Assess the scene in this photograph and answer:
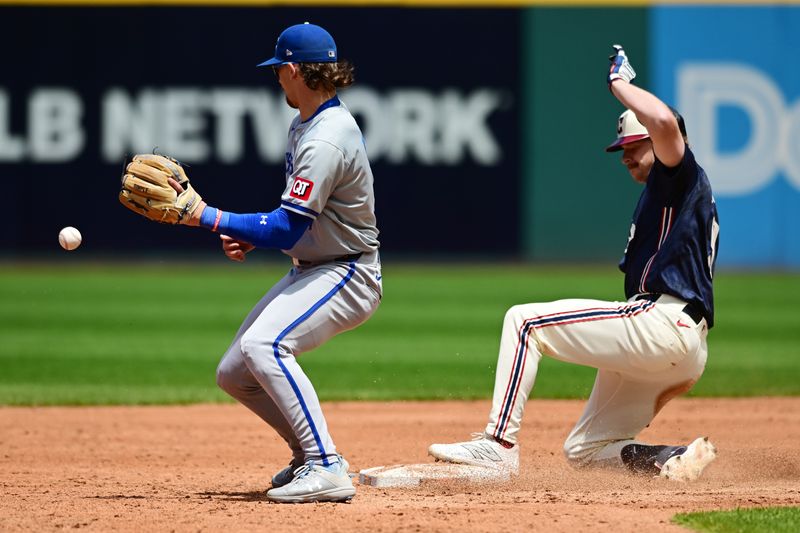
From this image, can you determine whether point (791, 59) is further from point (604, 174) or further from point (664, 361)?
point (664, 361)

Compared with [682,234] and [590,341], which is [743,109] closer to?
[682,234]

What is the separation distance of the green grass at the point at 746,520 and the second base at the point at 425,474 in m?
0.93

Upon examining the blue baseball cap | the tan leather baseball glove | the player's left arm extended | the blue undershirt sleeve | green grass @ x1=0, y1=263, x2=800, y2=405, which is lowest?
green grass @ x1=0, y1=263, x2=800, y2=405

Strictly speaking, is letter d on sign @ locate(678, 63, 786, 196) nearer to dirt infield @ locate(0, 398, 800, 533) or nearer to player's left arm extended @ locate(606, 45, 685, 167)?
dirt infield @ locate(0, 398, 800, 533)

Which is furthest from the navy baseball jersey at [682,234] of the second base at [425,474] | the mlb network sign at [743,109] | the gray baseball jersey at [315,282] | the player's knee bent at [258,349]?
the mlb network sign at [743,109]

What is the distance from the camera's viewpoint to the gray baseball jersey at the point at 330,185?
458cm

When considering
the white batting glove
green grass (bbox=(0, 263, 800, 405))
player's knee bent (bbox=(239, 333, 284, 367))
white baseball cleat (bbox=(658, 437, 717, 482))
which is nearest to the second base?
white baseball cleat (bbox=(658, 437, 717, 482))

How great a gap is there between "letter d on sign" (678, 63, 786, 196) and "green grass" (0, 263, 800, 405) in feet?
4.83

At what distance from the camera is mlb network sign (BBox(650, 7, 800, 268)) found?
17047 mm

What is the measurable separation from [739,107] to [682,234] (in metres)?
12.9

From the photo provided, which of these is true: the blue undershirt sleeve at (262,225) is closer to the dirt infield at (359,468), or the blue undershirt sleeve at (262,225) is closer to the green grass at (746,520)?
the dirt infield at (359,468)

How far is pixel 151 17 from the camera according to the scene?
16891 millimetres

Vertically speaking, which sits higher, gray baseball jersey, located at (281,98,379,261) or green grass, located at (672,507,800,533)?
gray baseball jersey, located at (281,98,379,261)

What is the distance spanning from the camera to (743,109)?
56.1 feet
